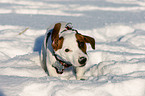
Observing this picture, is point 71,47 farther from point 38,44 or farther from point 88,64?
point 38,44

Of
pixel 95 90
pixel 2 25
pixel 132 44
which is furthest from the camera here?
pixel 2 25

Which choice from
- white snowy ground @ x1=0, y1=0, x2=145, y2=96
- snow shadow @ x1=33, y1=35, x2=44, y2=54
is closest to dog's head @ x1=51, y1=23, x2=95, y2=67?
white snowy ground @ x1=0, y1=0, x2=145, y2=96

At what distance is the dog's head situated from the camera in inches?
102

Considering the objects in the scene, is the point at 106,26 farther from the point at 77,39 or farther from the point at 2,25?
the point at 77,39

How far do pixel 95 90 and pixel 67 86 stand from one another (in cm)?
29

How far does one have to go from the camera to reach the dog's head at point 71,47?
260 cm

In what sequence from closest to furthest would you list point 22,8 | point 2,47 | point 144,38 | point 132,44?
point 2,47 → point 132,44 → point 144,38 → point 22,8

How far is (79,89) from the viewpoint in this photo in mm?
2232

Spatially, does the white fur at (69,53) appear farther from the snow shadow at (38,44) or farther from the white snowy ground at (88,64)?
the snow shadow at (38,44)

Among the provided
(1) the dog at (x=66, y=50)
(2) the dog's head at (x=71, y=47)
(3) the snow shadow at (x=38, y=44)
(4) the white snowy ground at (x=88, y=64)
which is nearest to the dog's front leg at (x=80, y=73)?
(1) the dog at (x=66, y=50)

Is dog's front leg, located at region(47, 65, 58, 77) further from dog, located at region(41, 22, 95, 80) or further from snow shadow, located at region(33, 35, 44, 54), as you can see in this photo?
snow shadow, located at region(33, 35, 44, 54)

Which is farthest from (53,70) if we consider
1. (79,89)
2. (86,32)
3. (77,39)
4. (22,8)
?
(22,8)

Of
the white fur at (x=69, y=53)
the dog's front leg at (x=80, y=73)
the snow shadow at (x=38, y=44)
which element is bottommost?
the snow shadow at (x=38, y=44)

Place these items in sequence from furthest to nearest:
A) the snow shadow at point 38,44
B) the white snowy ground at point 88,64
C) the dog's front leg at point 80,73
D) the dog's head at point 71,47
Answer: the snow shadow at point 38,44 → the dog's front leg at point 80,73 → the dog's head at point 71,47 → the white snowy ground at point 88,64
